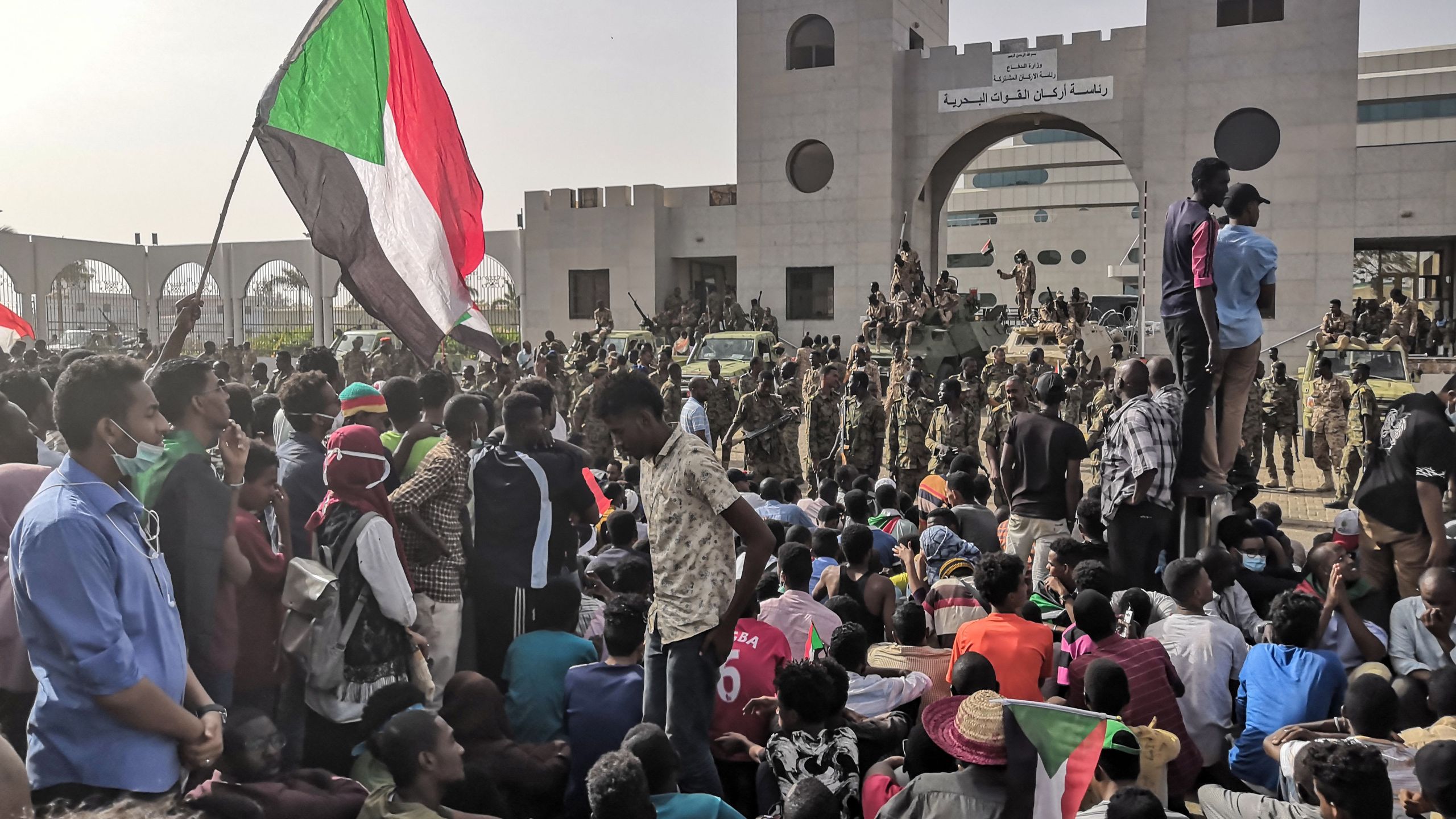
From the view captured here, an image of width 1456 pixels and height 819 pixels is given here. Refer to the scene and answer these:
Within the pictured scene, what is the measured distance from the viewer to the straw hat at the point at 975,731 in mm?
3090

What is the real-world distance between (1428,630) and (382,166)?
508 centimetres

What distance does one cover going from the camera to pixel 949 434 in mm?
10320

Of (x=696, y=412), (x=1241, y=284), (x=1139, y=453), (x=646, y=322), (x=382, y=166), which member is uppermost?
(x=382, y=166)

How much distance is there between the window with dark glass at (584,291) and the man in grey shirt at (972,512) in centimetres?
2630

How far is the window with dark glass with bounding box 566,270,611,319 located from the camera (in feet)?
108

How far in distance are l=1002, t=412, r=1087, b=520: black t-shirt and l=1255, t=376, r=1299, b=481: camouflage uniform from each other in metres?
8.24

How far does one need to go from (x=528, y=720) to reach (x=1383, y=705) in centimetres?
278

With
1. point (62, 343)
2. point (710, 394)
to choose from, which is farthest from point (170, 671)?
point (62, 343)

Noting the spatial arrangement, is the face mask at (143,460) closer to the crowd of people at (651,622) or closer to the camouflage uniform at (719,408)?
the crowd of people at (651,622)

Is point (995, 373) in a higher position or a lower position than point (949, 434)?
higher

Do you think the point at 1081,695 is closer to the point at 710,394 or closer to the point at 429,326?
the point at 429,326

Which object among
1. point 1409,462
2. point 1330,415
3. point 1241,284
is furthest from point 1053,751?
point 1330,415

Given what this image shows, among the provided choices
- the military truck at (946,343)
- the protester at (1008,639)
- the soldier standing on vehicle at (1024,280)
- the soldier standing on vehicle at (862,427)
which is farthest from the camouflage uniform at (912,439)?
the soldier standing on vehicle at (1024,280)

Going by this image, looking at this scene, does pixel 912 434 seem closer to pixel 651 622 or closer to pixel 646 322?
pixel 651 622
